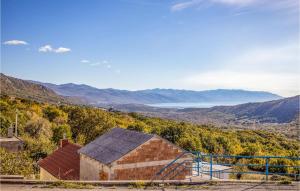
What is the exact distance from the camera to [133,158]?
1662 cm

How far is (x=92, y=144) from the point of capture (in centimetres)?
2045

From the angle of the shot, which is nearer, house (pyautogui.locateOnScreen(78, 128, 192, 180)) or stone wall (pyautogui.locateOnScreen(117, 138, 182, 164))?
house (pyautogui.locateOnScreen(78, 128, 192, 180))

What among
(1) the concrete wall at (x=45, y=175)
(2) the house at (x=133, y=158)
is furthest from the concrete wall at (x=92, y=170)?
(1) the concrete wall at (x=45, y=175)

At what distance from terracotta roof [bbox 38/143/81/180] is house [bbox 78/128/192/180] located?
2.17 meters

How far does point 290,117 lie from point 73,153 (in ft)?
605

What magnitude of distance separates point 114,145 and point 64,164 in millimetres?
5573

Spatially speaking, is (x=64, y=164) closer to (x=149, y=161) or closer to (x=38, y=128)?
(x=149, y=161)

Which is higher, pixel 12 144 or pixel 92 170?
pixel 92 170

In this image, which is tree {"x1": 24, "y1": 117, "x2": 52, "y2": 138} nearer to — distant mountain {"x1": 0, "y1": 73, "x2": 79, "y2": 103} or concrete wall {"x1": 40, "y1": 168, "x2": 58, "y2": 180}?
concrete wall {"x1": 40, "y1": 168, "x2": 58, "y2": 180}

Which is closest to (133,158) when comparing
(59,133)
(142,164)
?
(142,164)

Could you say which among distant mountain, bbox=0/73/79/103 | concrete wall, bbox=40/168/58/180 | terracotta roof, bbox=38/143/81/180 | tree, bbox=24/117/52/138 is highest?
distant mountain, bbox=0/73/79/103

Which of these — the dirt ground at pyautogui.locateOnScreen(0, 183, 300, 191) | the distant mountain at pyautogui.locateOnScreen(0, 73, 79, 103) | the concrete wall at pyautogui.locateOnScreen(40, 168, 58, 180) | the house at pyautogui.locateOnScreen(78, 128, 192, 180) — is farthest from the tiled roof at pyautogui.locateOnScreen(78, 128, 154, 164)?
the distant mountain at pyautogui.locateOnScreen(0, 73, 79, 103)

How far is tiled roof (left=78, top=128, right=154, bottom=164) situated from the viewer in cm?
1689

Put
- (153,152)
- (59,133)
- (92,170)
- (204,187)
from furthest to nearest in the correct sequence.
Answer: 1. (59,133)
2. (92,170)
3. (153,152)
4. (204,187)
